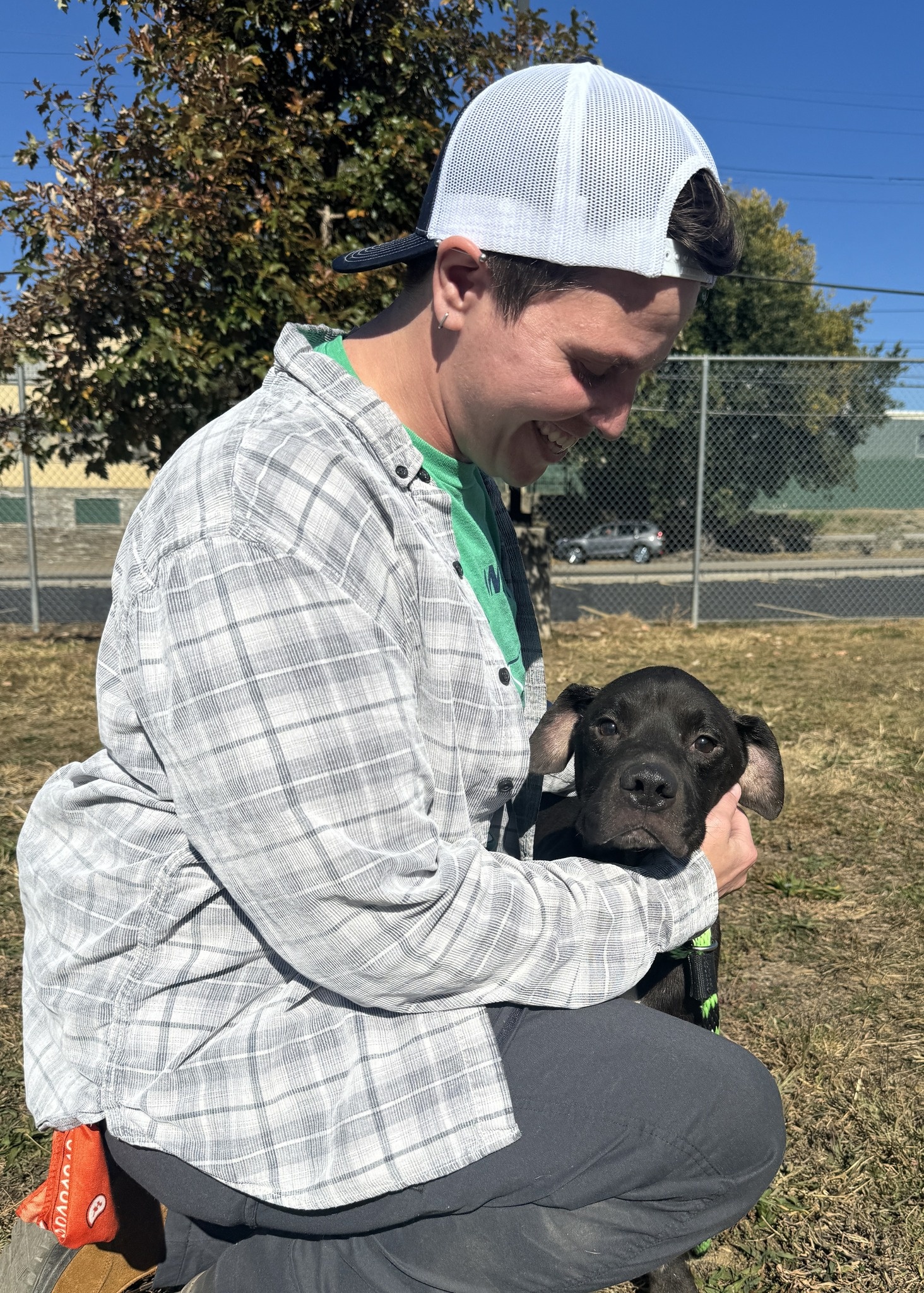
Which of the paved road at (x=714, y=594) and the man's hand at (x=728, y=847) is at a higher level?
the man's hand at (x=728, y=847)

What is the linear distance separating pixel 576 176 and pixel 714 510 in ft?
59.8

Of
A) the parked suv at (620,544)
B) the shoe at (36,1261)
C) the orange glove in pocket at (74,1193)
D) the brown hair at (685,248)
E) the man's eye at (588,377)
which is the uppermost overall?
the brown hair at (685,248)

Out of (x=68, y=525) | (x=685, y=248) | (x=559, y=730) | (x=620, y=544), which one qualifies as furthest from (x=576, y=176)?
(x=620, y=544)

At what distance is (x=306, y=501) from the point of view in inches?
58.2

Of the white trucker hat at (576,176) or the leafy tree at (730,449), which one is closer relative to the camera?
the white trucker hat at (576,176)

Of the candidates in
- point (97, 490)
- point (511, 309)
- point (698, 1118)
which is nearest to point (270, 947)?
point (698, 1118)

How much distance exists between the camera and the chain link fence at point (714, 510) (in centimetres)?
1309

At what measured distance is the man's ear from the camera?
2.76 m

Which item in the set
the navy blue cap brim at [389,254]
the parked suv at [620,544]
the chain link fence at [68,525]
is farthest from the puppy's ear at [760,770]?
the parked suv at [620,544]

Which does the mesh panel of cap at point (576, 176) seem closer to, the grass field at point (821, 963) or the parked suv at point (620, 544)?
the grass field at point (821, 963)

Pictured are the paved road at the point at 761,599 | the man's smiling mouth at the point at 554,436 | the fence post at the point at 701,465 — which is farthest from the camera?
the paved road at the point at 761,599

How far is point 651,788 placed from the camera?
2.36 meters

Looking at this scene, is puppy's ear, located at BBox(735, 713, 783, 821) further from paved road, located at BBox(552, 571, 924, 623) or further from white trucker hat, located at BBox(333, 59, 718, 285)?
paved road, located at BBox(552, 571, 924, 623)

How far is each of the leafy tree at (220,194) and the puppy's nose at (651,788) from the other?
5.47 m
